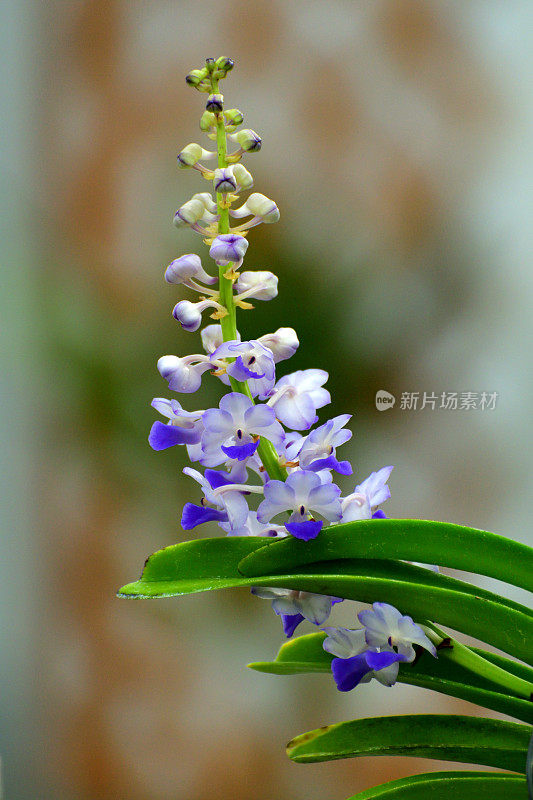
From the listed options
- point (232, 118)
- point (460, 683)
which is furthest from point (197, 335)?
point (460, 683)

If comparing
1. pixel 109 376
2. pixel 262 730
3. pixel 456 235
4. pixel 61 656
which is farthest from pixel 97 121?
pixel 262 730

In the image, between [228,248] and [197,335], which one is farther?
[197,335]

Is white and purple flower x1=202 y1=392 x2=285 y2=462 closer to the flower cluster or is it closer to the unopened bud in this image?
the flower cluster

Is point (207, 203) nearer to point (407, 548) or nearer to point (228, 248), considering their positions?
point (228, 248)

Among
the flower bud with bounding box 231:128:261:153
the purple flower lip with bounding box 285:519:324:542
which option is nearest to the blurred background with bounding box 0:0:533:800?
the flower bud with bounding box 231:128:261:153

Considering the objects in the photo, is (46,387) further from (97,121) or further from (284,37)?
(284,37)

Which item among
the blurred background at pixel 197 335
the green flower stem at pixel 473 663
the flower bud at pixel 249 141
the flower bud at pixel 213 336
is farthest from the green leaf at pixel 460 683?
the blurred background at pixel 197 335

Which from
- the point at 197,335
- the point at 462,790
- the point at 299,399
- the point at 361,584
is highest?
the point at 197,335
